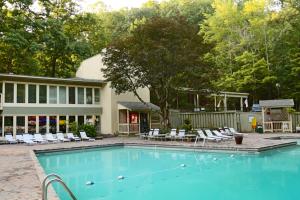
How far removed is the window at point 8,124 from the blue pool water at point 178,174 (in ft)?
21.3

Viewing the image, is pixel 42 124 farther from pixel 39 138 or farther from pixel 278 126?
pixel 278 126

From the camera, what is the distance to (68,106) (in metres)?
25.4

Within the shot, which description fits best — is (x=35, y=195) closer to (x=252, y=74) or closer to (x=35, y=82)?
(x=35, y=82)

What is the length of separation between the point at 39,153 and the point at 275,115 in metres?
18.6

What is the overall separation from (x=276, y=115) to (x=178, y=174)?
58.2ft

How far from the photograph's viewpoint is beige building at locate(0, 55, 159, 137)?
22.6 meters

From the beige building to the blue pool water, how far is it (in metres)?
6.79

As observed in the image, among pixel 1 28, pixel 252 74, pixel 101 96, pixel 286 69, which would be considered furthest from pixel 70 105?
pixel 286 69

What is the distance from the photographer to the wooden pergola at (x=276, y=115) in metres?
25.6

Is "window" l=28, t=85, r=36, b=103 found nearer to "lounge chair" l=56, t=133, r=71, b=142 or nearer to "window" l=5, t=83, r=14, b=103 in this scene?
"window" l=5, t=83, r=14, b=103

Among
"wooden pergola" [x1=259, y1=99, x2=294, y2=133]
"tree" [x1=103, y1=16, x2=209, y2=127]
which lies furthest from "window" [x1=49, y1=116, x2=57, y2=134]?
"wooden pergola" [x1=259, y1=99, x2=294, y2=133]

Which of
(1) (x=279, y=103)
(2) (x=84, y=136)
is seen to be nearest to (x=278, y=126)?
(1) (x=279, y=103)

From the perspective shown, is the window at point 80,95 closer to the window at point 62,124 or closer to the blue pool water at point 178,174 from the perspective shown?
the window at point 62,124

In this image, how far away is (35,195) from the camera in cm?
690
